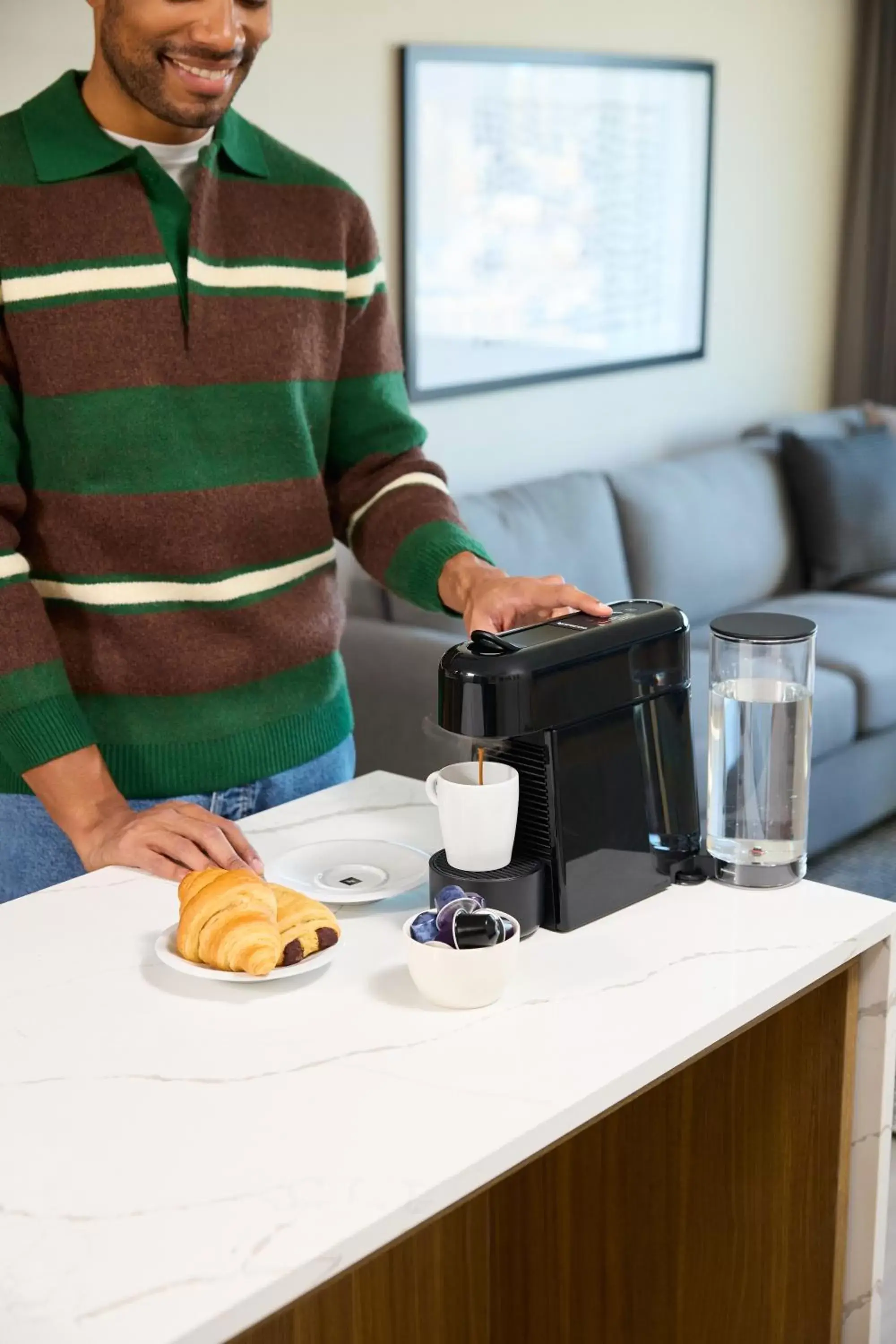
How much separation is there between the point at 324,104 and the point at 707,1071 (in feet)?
8.59

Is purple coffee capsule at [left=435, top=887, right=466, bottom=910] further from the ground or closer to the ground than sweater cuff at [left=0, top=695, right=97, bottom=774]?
closer to the ground

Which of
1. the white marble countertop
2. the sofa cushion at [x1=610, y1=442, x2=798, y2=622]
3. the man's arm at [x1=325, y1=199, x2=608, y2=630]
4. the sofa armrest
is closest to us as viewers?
the white marble countertop

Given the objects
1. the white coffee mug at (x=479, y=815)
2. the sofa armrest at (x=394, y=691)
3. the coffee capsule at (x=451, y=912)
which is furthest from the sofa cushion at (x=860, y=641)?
the coffee capsule at (x=451, y=912)

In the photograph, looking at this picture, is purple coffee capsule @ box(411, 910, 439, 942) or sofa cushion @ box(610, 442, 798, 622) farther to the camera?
sofa cushion @ box(610, 442, 798, 622)

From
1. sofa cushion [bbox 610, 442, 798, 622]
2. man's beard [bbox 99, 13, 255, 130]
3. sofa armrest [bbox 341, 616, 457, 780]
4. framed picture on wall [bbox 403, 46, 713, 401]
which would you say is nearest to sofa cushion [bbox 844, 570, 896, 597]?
sofa cushion [bbox 610, 442, 798, 622]

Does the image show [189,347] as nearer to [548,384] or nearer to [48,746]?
[48,746]

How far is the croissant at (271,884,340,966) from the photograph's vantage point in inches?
48.7

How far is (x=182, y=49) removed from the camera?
1560 millimetres

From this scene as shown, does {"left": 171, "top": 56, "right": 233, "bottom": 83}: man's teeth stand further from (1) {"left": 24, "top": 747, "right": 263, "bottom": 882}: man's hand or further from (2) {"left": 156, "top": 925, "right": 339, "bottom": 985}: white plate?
(2) {"left": 156, "top": 925, "right": 339, "bottom": 985}: white plate

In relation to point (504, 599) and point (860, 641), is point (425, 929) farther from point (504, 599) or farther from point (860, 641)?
point (860, 641)

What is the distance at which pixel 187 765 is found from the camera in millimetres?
1754

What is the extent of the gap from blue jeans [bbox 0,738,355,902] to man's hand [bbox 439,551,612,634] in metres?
0.30

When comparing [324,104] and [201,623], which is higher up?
[324,104]

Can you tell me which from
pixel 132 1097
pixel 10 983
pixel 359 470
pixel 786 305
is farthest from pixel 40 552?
pixel 786 305
